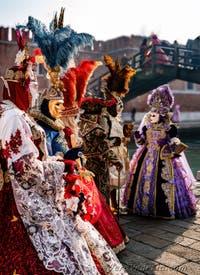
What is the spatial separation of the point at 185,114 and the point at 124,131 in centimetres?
2628

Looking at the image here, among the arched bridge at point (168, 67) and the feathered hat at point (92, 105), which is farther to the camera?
the arched bridge at point (168, 67)

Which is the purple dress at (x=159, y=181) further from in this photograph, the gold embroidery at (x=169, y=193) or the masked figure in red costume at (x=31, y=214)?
the masked figure in red costume at (x=31, y=214)

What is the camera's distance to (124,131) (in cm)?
601

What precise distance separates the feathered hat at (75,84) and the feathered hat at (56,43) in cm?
33

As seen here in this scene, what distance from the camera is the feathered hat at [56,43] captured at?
3764 mm

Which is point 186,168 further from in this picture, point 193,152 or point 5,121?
point 193,152

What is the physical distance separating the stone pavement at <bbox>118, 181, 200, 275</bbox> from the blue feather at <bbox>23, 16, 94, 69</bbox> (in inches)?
92.2

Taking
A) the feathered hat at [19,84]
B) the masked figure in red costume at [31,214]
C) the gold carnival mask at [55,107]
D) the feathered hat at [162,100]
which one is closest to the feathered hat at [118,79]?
the feathered hat at [162,100]

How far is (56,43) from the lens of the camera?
3.77m

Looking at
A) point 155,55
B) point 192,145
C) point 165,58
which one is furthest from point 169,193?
point 165,58

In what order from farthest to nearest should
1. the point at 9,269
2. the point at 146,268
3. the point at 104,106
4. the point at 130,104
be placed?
the point at 130,104
the point at 104,106
the point at 146,268
the point at 9,269

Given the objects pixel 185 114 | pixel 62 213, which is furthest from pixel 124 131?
pixel 185 114

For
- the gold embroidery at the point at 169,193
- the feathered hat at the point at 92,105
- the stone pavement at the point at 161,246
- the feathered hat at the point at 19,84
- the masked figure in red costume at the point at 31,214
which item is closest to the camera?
the masked figure in red costume at the point at 31,214

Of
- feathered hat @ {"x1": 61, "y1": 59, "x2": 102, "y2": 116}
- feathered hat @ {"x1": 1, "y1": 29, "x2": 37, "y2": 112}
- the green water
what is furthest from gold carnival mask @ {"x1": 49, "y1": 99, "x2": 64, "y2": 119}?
the green water
